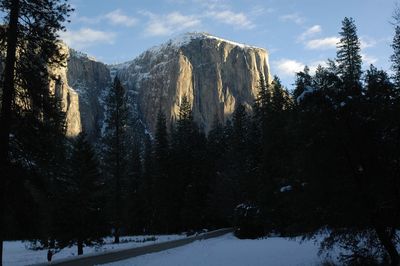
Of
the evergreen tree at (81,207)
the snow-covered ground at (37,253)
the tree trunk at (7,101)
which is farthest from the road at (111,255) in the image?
the evergreen tree at (81,207)

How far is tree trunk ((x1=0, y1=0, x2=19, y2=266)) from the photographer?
46.1 feet

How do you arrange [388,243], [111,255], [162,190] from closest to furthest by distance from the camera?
[388,243] → [111,255] → [162,190]

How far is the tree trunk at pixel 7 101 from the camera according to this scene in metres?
14.0

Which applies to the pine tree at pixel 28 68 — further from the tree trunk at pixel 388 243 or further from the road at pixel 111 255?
the tree trunk at pixel 388 243

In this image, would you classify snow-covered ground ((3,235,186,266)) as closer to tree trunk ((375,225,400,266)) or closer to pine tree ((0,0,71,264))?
pine tree ((0,0,71,264))

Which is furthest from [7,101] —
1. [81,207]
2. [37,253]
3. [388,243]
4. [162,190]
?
[162,190]

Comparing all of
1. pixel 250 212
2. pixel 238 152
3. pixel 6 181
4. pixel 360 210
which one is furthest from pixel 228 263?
pixel 238 152

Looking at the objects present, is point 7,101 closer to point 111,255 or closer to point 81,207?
point 111,255

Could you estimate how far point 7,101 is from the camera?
1445 cm

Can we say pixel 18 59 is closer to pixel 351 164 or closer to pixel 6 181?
pixel 6 181

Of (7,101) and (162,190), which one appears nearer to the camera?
(7,101)

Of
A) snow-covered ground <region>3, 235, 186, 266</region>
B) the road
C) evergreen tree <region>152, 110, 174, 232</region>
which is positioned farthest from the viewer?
evergreen tree <region>152, 110, 174, 232</region>

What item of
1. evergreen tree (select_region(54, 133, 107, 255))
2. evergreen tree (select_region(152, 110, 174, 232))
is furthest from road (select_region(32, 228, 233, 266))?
evergreen tree (select_region(152, 110, 174, 232))

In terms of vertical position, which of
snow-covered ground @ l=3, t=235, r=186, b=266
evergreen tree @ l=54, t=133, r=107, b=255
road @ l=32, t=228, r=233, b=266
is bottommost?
snow-covered ground @ l=3, t=235, r=186, b=266
